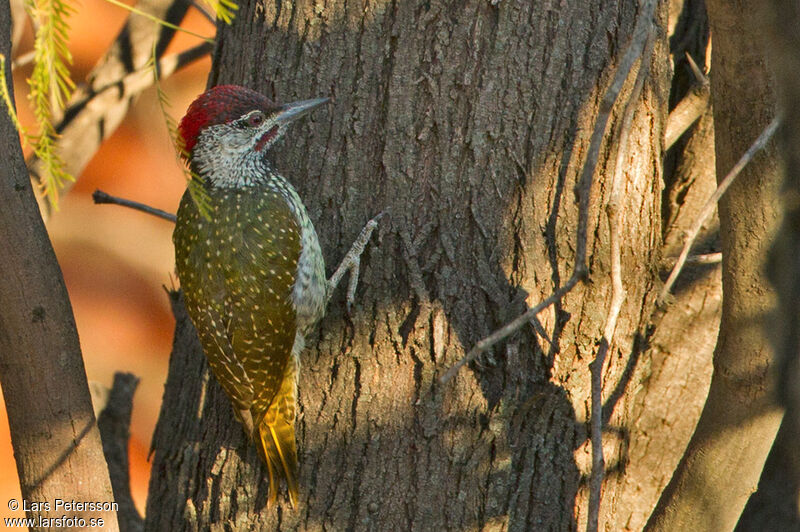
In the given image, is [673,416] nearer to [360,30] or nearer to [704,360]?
[704,360]

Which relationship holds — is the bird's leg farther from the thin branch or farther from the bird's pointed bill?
the thin branch

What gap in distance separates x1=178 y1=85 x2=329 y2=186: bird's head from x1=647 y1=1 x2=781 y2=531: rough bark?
1.19 metres

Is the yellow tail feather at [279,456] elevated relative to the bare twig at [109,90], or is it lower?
lower

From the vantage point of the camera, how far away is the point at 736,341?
233 centimetres

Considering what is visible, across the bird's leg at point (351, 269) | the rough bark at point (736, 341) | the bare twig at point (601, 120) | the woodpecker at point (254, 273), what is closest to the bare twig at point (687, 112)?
the rough bark at point (736, 341)

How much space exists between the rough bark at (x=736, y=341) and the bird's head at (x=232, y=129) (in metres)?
1.19

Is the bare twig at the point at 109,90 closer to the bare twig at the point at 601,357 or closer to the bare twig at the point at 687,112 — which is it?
the bare twig at the point at 687,112

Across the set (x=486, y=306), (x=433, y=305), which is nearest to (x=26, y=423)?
(x=433, y=305)

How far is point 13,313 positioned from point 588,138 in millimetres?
1765

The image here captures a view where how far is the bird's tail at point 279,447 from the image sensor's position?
8.55 ft

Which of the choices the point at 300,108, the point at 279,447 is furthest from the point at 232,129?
the point at 279,447

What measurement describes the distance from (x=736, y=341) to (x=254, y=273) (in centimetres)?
159

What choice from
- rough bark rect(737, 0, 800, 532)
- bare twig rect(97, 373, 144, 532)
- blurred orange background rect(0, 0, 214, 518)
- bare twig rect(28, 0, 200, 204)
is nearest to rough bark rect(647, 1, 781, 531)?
rough bark rect(737, 0, 800, 532)

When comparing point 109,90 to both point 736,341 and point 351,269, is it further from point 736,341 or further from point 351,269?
point 736,341
